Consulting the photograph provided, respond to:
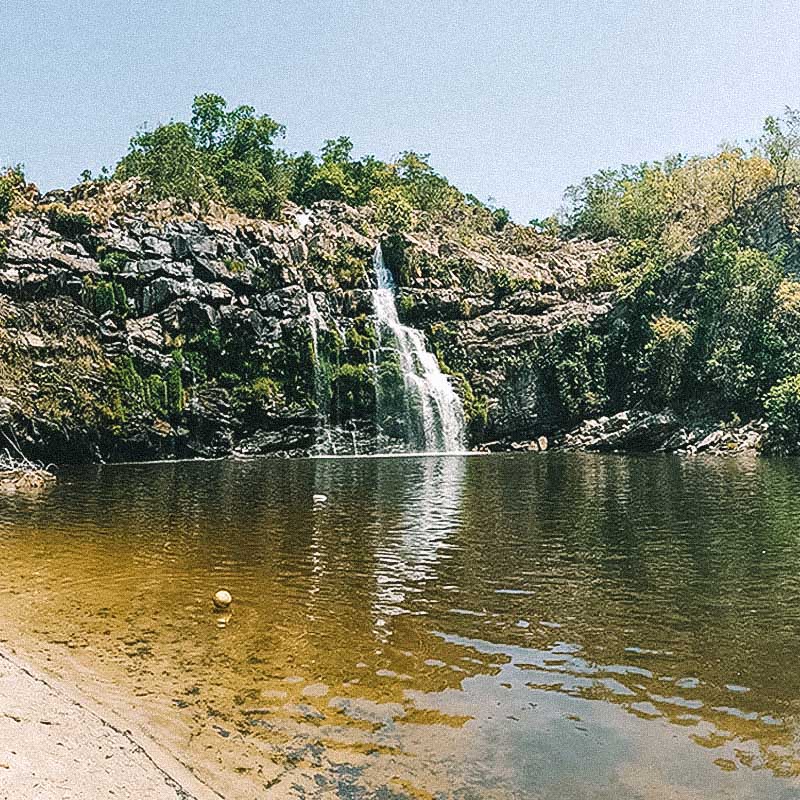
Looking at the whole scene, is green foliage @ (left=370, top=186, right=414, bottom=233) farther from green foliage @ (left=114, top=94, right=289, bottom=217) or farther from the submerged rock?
the submerged rock

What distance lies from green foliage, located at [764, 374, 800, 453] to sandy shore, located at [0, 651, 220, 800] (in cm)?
5428

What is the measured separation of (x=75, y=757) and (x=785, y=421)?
183 ft

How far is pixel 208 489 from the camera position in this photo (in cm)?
3538

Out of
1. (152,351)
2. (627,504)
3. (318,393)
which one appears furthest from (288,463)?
(627,504)

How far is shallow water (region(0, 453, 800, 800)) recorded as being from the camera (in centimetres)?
841

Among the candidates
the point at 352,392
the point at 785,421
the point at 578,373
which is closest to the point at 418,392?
the point at 352,392

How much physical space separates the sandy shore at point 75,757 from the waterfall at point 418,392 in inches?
2085

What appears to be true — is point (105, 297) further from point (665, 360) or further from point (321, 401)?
point (665, 360)

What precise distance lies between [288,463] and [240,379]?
10.7 m

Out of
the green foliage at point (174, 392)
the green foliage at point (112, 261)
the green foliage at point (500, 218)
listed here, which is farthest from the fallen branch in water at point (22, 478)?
the green foliage at point (500, 218)

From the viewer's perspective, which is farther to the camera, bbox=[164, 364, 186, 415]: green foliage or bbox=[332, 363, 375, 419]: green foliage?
bbox=[332, 363, 375, 419]: green foliage

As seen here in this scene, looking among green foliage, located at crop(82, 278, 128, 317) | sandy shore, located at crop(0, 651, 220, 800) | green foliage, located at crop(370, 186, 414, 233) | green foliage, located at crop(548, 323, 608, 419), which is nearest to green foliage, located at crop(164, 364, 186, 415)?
green foliage, located at crop(82, 278, 128, 317)

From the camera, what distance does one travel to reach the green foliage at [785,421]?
179ft

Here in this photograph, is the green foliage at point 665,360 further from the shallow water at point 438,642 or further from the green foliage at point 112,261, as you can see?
the green foliage at point 112,261
